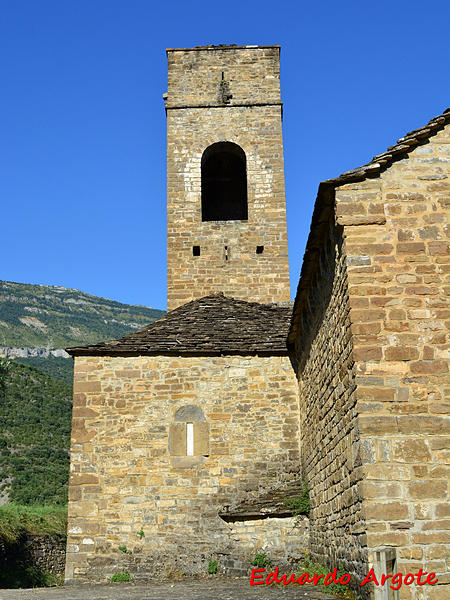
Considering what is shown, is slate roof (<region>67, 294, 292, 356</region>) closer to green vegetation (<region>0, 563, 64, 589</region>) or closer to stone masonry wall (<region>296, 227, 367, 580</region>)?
stone masonry wall (<region>296, 227, 367, 580</region>)

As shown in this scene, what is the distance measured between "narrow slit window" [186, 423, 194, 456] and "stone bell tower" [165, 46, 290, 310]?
14.3 ft

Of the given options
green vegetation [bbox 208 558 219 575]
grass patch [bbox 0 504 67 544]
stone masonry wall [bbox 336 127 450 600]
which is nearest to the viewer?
stone masonry wall [bbox 336 127 450 600]

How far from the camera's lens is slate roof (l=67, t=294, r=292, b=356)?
33.8 feet

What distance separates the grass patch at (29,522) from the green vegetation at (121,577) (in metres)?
8.19

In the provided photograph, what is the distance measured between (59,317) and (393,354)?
75309 millimetres

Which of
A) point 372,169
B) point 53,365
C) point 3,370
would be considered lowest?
point 372,169

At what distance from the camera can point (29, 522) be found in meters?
17.8

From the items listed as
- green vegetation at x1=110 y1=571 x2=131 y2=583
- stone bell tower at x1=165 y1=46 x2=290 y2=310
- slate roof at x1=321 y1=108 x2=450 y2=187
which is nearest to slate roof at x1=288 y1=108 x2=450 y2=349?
slate roof at x1=321 y1=108 x2=450 y2=187

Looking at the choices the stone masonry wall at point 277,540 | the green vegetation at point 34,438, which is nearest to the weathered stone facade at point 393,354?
the stone masonry wall at point 277,540

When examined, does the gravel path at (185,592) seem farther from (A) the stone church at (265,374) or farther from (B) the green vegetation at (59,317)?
(B) the green vegetation at (59,317)

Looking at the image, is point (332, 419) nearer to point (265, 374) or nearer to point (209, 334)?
point (265, 374)

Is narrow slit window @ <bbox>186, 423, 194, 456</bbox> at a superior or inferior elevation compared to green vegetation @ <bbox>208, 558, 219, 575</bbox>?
superior

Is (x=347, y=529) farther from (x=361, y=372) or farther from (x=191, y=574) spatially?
(x=191, y=574)

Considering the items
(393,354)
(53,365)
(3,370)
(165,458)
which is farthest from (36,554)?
(53,365)
